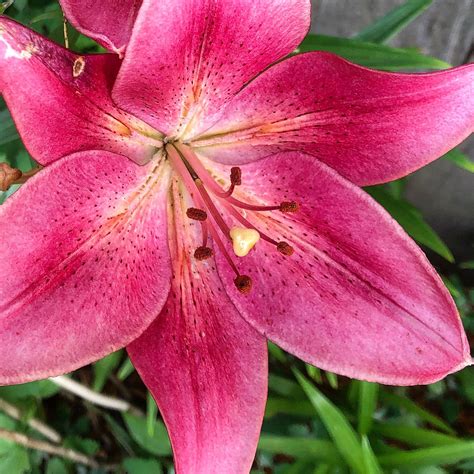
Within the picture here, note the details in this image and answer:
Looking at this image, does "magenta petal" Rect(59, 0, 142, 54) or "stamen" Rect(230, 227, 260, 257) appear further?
"stamen" Rect(230, 227, 260, 257)

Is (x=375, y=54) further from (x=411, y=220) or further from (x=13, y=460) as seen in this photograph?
(x=13, y=460)

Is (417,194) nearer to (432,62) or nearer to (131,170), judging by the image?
(432,62)

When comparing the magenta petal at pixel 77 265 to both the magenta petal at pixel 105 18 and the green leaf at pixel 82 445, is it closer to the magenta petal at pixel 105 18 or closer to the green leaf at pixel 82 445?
the magenta petal at pixel 105 18

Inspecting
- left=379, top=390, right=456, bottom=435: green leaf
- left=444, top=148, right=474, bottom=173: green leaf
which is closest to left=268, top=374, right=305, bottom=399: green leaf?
left=379, top=390, right=456, bottom=435: green leaf

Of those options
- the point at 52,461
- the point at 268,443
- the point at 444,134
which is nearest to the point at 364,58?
the point at 444,134

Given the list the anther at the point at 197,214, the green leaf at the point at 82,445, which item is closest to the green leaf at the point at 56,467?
the green leaf at the point at 82,445

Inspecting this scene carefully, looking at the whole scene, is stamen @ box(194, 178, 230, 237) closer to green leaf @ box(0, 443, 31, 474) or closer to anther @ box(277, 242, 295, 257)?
anther @ box(277, 242, 295, 257)
